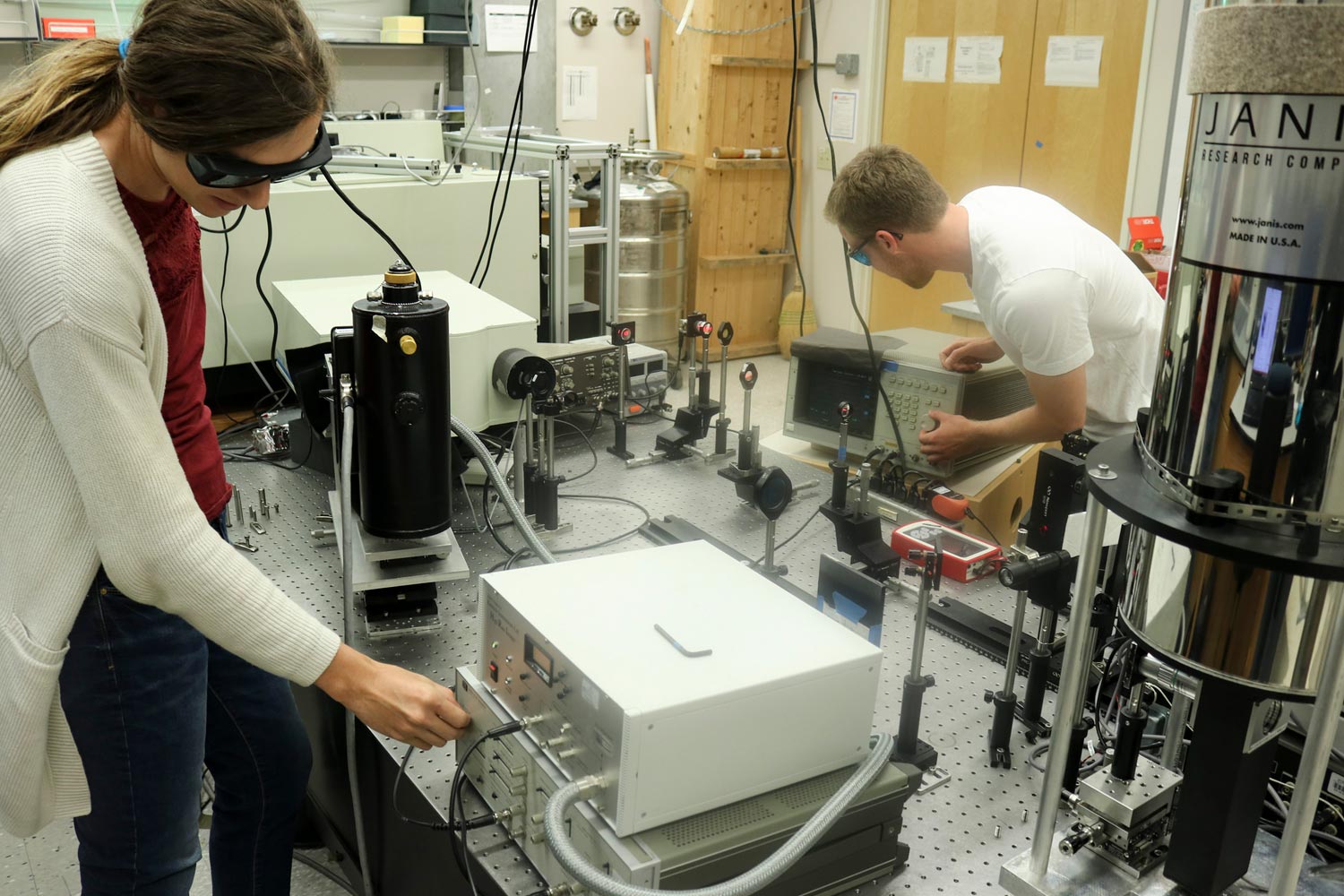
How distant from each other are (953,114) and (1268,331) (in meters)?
4.26

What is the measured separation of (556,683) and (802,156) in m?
4.79

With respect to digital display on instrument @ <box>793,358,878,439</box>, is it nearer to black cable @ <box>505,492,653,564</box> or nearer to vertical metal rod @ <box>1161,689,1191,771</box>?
black cable @ <box>505,492,653,564</box>

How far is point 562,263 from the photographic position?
269cm

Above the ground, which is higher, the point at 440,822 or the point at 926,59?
the point at 926,59

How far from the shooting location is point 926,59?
473 centimetres

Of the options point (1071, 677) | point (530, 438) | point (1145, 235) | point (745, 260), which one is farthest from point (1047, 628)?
point (745, 260)

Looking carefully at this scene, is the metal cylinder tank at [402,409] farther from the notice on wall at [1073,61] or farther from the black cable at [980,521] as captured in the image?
the notice on wall at [1073,61]

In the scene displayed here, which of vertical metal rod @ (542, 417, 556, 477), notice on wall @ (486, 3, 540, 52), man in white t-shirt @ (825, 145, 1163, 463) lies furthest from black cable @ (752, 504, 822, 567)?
notice on wall @ (486, 3, 540, 52)

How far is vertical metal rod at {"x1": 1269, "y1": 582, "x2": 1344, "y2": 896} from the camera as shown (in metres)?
0.71

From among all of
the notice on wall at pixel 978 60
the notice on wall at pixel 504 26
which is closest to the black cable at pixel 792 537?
the notice on wall at pixel 978 60

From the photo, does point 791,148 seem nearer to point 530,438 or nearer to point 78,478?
point 530,438

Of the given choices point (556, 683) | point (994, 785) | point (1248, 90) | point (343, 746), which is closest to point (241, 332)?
point (343, 746)

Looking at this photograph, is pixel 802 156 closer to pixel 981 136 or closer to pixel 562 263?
pixel 981 136

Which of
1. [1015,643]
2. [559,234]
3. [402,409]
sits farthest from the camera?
[559,234]
